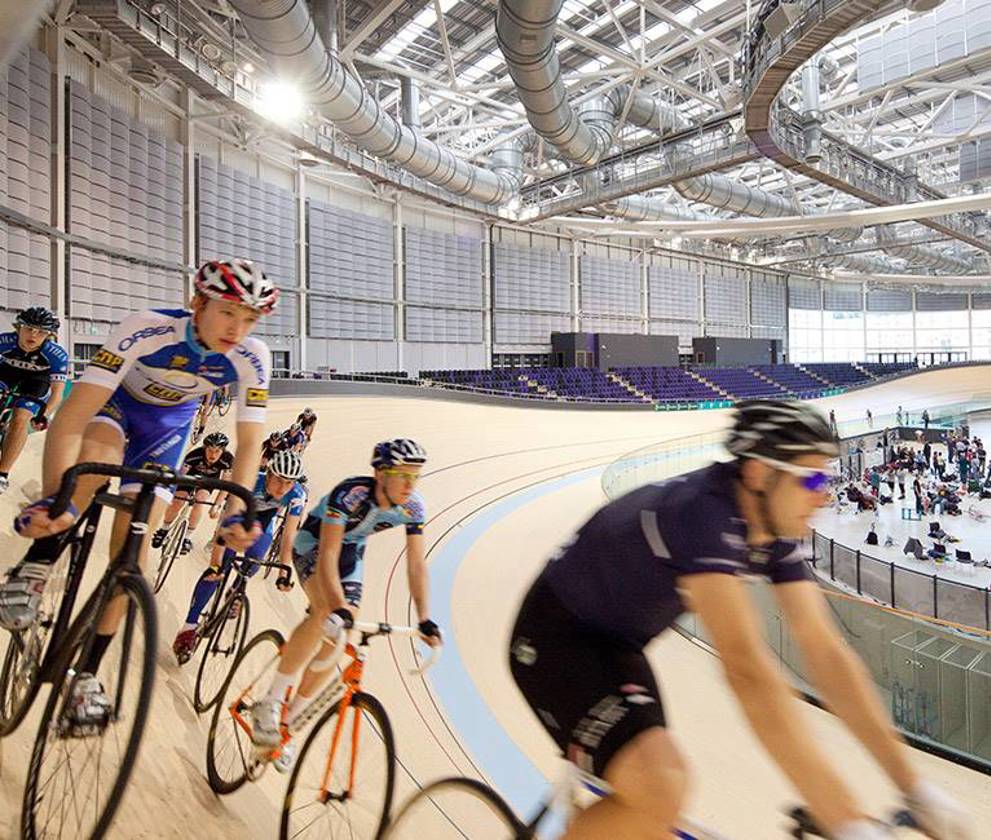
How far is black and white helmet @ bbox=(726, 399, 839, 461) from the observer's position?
4.16ft

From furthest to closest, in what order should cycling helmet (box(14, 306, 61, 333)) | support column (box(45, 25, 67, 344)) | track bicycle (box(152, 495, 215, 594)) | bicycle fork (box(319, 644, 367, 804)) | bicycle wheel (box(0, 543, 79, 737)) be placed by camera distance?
support column (box(45, 25, 67, 344)) → track bicycle (box(152, 495, 215, 594)) → cycling helmet (box(14, 306, 61, 333)) → bicycle fork (box(319, 644, 367, 804)) → bicycle wheel (box(0, 543, 79, 737))

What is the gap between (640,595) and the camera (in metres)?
1.38

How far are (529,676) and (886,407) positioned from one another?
35.5 metres

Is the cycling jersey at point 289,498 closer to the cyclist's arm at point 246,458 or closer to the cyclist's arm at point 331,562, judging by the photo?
the cyclist's arm at point 331,562

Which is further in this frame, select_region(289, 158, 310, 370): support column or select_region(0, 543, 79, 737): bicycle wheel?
select_region(289, 158, 310, 370): support column

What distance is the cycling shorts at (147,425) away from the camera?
233 centimetres

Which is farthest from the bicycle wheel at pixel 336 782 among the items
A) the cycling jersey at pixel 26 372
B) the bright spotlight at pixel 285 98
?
the bright spotlight at pixel 285 98

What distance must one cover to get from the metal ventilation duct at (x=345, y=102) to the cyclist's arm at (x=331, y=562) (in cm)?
934

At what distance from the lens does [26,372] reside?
4105mm

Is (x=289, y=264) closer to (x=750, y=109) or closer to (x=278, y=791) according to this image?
(x=750, y=109)

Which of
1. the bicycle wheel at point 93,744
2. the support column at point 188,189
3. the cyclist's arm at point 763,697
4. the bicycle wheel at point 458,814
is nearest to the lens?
the cyclist's arm at point 763,697

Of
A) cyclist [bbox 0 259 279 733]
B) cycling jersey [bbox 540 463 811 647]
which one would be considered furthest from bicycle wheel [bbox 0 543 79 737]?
cycling jersey [bbox 540 463 811 647]

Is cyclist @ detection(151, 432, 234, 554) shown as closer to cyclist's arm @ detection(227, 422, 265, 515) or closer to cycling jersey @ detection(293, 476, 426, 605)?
cycling jersey @ detection(293, 476, 426, 605)

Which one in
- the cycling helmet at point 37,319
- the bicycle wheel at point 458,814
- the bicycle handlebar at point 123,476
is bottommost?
the bicycle wheel at point 458,814
